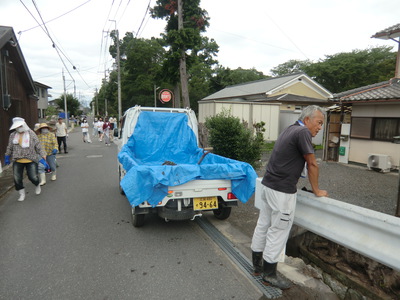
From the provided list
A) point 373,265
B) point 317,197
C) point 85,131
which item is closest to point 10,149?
point 317,197

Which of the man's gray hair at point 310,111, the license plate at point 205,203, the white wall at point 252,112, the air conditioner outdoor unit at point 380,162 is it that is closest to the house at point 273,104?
the white wall at point 252,112

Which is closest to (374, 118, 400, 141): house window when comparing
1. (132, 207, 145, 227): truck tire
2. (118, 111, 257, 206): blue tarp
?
(118, 111, 257, 206): blue tarp

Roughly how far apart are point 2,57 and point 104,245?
10.4 m

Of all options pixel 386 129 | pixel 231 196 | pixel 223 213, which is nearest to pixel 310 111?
pixel 231 196

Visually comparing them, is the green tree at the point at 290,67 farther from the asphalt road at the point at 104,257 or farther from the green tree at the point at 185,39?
the asphalt road at the point at 104,257

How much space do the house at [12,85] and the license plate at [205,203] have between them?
938 cm

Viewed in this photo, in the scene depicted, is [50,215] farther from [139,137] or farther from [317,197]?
[317,197]

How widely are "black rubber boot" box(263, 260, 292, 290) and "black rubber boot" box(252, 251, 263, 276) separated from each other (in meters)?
0.18

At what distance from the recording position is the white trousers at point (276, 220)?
290 centimetres

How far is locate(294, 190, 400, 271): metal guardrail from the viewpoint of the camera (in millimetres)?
2326

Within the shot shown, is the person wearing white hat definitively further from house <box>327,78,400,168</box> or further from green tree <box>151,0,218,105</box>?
house <box>327,78,400,168</box>

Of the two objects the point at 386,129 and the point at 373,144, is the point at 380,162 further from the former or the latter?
the point at 386,129

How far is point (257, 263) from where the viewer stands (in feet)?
10.7

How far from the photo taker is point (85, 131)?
1941 centimetres
